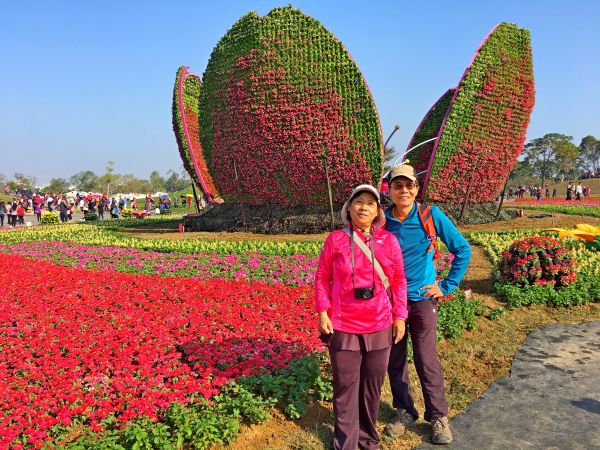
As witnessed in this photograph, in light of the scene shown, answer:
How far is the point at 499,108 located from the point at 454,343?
11188 millimetres

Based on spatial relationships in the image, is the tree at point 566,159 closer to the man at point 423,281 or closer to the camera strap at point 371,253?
the man at point 423,281

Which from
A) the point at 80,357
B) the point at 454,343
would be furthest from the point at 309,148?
the point at 80,357

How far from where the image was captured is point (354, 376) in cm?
314

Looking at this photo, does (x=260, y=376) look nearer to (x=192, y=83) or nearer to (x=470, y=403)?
(x=470, y=403)

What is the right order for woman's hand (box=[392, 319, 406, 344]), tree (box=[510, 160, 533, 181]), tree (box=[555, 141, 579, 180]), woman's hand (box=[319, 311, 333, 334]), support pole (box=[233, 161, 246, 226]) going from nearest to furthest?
woman's hand (box=[319, 311, 333, 334]) < woman's hand (box=[392, 319, 406, 344]) < support pole (box=[233, 161, 246, 226]) < tree (box=[555, 141, 579, 180]) < tree (box=[510, 160, 533, 181])

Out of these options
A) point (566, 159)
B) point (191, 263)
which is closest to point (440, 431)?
point (191, 263)

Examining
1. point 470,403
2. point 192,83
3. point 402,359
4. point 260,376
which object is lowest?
point 470,403

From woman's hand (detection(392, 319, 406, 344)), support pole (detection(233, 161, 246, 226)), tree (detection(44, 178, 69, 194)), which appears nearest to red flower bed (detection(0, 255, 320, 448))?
woman's hand (detection(392, 319, 406, 344))

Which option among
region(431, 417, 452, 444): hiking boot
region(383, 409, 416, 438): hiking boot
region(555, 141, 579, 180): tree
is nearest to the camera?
region(431, 417, 452, 444): hiking boot

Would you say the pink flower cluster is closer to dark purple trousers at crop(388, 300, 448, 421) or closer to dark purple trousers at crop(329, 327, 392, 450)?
dark purple trousers at crop(388, 300, 448, 421)

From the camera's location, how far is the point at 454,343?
5.46 metres

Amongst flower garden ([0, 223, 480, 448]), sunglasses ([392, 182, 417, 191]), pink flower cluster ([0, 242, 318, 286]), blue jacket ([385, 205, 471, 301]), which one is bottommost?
flower garden ([0, 223, 480, 448])

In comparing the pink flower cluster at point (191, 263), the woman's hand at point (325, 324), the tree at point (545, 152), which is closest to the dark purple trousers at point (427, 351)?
the woman's hand at point (325, 324)

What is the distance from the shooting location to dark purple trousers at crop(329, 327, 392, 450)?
310cm
